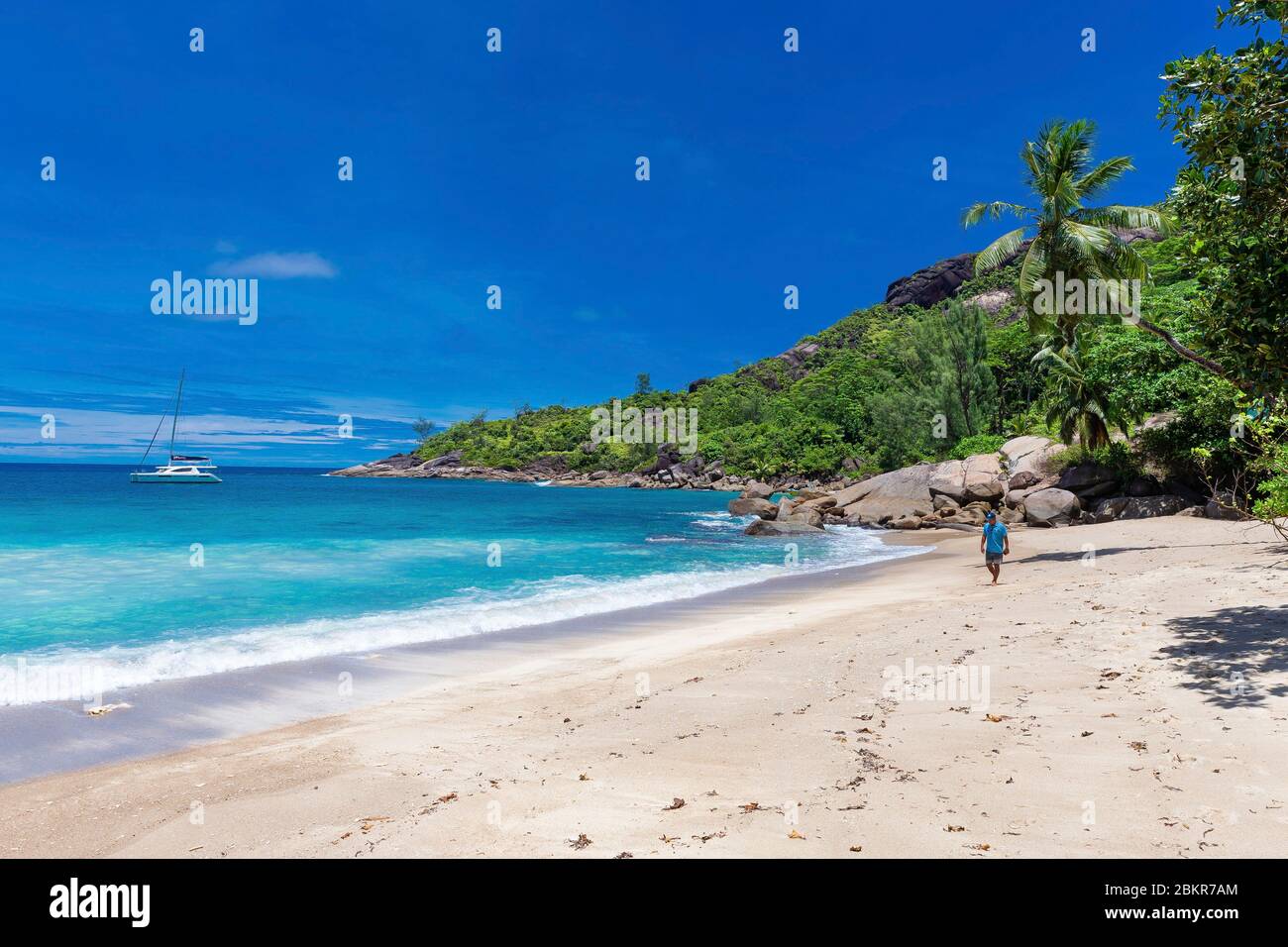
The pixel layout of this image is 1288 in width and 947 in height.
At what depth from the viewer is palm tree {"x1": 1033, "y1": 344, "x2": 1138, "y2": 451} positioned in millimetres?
28516

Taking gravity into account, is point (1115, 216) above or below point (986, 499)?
above

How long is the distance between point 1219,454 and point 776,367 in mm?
114529

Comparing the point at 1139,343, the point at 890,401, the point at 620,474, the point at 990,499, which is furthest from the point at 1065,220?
the point at 620,474

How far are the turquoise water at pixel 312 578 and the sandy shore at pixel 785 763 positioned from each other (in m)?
5.27

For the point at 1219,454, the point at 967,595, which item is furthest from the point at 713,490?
the point at 967,595

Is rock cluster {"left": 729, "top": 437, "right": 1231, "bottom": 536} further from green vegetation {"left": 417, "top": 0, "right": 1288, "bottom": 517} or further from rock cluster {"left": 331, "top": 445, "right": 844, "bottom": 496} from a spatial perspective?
rock cluster {"left": 331, "top": 445, "right": 844, "bottom": 496}

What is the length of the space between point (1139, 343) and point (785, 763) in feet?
95.6

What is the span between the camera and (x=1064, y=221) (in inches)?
879

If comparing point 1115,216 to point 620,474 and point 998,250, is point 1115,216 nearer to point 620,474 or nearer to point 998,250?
point 998,250

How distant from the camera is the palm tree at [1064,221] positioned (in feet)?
69.7

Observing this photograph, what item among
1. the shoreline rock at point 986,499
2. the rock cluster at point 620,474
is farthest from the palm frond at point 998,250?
the rock cluster at point 620,474

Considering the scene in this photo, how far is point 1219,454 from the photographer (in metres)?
26.8

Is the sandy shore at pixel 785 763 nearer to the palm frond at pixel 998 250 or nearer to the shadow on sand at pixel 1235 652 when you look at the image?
the shadow on sand at pixel 1235 652

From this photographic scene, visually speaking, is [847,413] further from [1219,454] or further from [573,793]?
[573,793]
